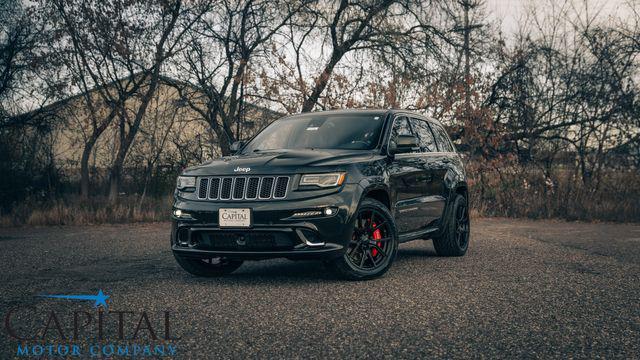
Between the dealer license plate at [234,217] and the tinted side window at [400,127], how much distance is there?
217cm

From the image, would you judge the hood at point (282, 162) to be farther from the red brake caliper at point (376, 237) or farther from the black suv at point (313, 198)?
the red brake caliper at point (376, 237)

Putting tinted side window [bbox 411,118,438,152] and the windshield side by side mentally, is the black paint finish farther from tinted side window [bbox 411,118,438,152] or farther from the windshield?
tinted side window [bbox 411,118,438,152]

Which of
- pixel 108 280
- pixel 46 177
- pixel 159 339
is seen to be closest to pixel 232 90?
pixel 46 177

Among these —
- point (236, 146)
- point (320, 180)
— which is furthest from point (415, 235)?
point (236, 146)

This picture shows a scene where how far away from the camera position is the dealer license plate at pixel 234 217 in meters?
6.41

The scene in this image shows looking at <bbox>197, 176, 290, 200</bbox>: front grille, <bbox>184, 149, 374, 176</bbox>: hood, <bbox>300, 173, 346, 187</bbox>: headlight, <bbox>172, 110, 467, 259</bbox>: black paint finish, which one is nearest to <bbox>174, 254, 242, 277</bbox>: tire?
<bbox>172, 110, 467, 259</bbox>: black paint finish

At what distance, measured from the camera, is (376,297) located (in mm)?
5996

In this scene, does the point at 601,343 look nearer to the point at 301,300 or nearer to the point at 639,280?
the point at 301,300

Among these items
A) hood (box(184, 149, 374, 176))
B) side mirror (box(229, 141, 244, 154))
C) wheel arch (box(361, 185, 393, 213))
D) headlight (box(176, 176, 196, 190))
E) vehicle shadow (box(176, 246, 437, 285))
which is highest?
side mirror (box(229, 141, 244, 154))

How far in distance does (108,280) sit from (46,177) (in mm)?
10256

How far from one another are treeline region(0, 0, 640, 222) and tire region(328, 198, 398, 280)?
10029mm

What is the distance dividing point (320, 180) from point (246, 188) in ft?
2.35

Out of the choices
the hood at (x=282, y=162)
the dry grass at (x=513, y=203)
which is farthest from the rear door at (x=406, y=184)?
the dry grass at (x=513, y=203)

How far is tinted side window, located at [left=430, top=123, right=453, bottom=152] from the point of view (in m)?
9.41
